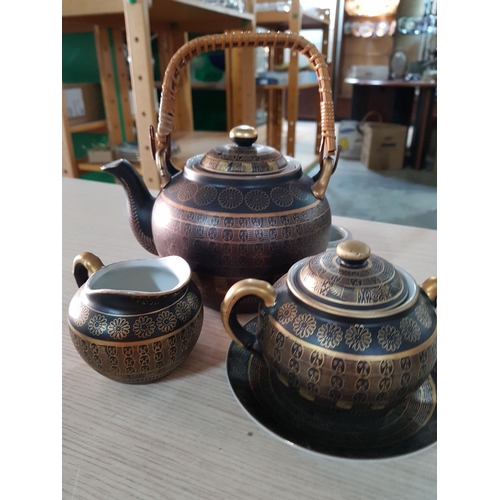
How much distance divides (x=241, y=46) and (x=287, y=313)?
416 mm

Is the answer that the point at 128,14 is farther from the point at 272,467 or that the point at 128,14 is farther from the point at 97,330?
the point at 272,467

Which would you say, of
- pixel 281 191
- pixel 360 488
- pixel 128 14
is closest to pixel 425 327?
pixel 360 488

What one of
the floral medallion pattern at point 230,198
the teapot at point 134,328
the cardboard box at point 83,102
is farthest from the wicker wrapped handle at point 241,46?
the cardboard box at point 83,102

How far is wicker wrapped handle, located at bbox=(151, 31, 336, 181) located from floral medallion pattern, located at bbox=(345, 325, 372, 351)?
323 millimetres

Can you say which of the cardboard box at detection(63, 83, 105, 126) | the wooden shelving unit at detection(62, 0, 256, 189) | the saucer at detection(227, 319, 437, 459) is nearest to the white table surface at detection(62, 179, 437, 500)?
the saucer at detection(227, 319, 437, 459)

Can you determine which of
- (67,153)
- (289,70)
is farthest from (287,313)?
(289,70)

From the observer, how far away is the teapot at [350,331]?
352 mm

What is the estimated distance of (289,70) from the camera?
2.08m

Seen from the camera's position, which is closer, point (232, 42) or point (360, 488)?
point (360, 488)

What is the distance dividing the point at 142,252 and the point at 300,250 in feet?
1.24

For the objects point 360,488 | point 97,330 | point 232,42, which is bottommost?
point 360,488

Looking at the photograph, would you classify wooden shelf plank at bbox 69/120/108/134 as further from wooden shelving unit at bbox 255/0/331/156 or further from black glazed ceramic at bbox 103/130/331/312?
black glazed ceramic at bbox 103/130/331/312

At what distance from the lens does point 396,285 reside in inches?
15.1

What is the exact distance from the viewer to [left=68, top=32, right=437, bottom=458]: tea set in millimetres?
360
